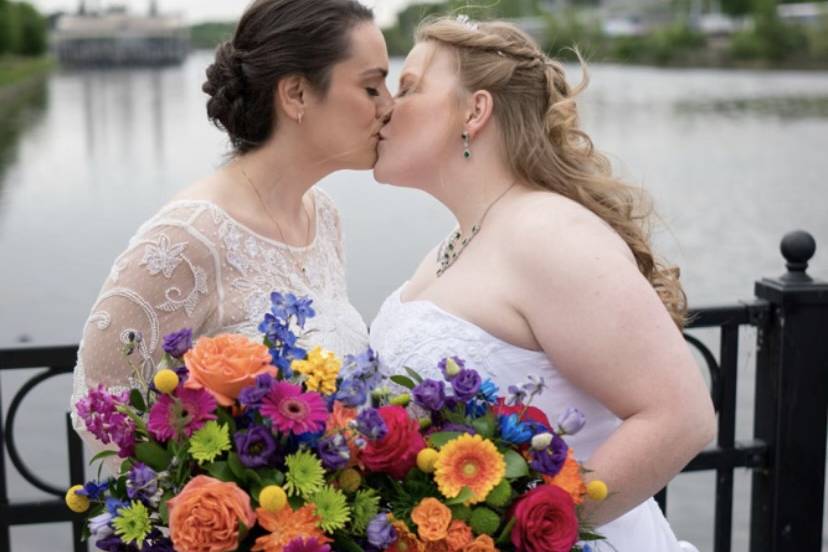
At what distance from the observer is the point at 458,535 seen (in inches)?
77.7

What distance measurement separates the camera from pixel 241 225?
3.10 meters

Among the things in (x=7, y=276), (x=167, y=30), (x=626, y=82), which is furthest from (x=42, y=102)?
(x=167, y=30)

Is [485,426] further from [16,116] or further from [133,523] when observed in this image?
[16,116]

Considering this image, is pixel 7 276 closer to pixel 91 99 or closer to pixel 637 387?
pixel 637 387

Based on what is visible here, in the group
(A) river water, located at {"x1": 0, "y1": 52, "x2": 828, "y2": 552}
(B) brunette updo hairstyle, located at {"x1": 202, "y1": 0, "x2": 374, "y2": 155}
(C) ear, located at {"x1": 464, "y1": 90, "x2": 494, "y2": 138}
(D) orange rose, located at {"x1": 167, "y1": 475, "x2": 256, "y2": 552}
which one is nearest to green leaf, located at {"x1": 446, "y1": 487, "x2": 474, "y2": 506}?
(D) orange rose, located at {"x1": 167, "y1": 475, "x2": 256, "y2": 552}

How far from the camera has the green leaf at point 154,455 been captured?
2037 mm

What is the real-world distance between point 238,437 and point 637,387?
85 cm

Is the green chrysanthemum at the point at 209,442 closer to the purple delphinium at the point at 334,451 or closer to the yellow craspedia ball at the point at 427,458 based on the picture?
the purple delphinium at the point at 334,451

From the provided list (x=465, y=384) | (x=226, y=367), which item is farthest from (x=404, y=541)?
(x=226, y=367)

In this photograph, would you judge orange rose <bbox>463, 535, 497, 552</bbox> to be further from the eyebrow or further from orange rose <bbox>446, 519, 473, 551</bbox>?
the eyebrow

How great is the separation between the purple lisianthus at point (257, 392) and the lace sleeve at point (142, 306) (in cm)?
93

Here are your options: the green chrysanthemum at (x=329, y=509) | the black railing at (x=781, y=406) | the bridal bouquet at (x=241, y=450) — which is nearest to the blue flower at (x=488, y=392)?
the bridal bouquet at (x=241, y=450)

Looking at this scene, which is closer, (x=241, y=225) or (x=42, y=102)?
(x=241, y=225)

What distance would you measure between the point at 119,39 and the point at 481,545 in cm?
12626
